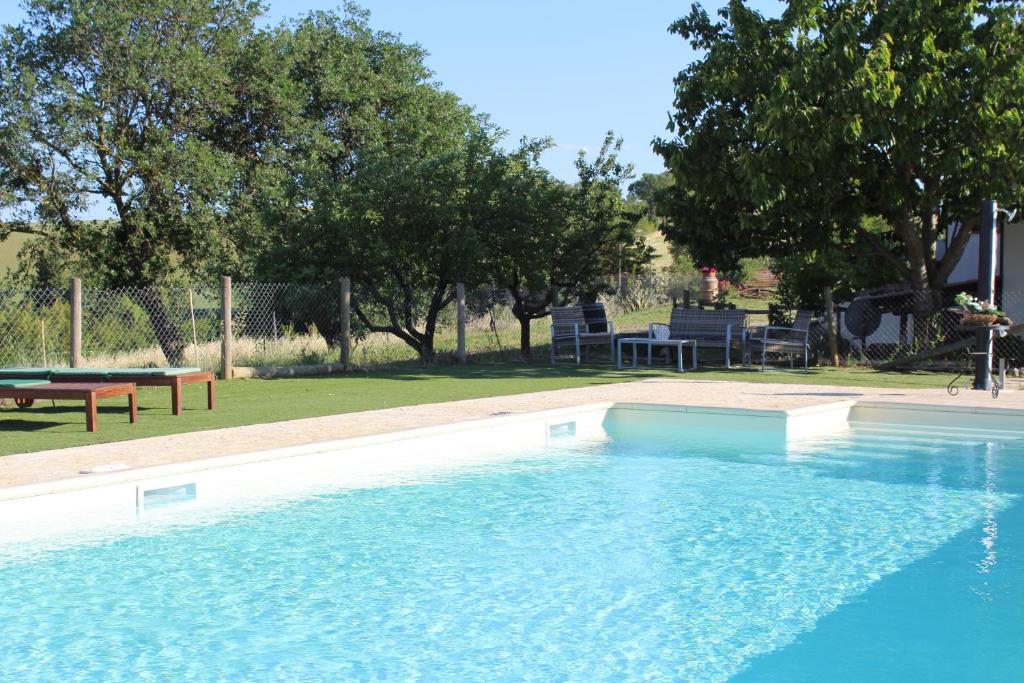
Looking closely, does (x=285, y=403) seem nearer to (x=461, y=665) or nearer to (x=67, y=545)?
(x=67, y=545)

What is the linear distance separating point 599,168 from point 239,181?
25.5ft

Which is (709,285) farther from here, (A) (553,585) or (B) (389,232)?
(A) (553,585)

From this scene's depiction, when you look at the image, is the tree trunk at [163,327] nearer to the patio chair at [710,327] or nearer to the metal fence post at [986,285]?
the patio chair at [710,327]

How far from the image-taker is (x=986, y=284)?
1258 centimetres

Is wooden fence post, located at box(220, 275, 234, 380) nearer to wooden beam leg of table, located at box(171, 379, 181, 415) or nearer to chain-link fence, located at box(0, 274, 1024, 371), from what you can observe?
chain-link fence, located at box(0, 274, 1024, 371)

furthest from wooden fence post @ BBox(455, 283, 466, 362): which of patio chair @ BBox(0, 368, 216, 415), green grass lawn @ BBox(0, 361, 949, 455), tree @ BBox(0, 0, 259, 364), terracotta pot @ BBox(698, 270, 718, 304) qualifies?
terracotta pot @ BBox(698, 270, 718, 304)

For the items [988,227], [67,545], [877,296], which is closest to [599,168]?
[877,296]

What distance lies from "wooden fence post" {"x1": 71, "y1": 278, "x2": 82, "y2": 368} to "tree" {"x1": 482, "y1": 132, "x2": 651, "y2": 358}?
667 centimetres

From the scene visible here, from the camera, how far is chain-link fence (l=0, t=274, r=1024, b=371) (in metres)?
14.9

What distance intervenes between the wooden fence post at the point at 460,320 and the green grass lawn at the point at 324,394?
15.2 inches

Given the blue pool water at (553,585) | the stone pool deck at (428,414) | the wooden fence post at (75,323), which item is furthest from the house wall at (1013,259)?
the wooden fence post at (75,323)

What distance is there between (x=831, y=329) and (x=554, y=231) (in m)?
5.00

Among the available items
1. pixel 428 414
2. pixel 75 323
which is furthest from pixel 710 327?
pixel 75 323

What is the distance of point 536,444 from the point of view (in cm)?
981
